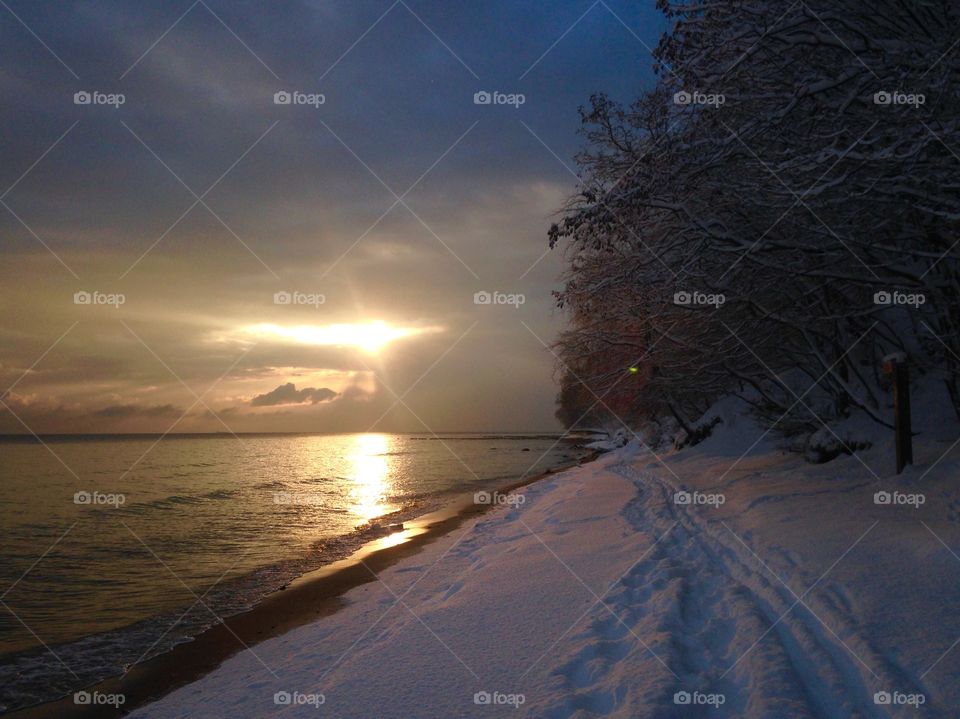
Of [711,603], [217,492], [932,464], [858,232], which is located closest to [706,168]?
[858,232]

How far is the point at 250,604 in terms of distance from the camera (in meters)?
11.2

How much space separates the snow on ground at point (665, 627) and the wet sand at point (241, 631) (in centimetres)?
43

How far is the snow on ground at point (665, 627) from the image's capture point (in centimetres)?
477

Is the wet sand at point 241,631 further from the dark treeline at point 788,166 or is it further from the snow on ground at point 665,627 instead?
the dark treeline at point 788,166

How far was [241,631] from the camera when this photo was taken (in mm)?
9570

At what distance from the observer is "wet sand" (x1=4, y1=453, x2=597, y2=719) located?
721 centimetres

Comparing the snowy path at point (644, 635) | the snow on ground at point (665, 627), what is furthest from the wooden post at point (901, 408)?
the snowy path at point (644, 635)

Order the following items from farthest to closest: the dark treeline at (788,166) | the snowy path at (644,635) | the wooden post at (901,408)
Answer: the wooden post at (901,408), the dark treeline at (788,166), the snowy path at (644,635)

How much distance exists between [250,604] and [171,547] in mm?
7675

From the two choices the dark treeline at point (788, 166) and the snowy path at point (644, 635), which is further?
the dark treeline at point (788, 166)

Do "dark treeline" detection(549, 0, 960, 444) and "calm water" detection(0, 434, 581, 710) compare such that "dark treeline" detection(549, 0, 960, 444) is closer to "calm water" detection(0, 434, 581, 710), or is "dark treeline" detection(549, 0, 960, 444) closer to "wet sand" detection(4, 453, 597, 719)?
"wet sand" detection(4, 453, 597, 719)

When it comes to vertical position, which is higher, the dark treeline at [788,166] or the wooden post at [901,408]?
the dark treeline at [788,166]

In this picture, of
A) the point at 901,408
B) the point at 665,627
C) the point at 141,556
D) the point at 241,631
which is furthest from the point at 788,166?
the point at 141,556

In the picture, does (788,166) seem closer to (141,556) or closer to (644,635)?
(644,635)
